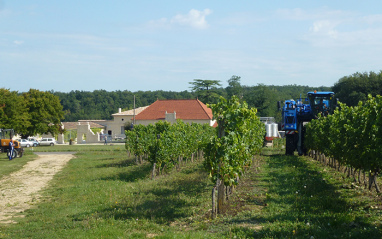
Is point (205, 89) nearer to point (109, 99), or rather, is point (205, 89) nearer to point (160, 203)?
point (109, 99)

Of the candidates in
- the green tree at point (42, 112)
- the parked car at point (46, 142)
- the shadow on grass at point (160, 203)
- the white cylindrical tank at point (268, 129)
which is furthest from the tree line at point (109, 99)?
the shadow on grass at point (160, 203)

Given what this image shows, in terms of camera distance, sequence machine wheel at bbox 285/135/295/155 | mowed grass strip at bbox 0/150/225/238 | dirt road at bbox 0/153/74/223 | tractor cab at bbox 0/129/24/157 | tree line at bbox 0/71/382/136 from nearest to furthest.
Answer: mowed grass strip at bbox 0/150/225/238, dirt road at bbox 0/153/74/223, machine wheel at bbox 285/135/295/155, tractor cab at bbox 0/129/24/157, tree line at bbox 0/71/382/136

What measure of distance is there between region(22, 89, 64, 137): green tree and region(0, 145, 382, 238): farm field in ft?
143

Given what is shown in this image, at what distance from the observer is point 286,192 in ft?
38.5

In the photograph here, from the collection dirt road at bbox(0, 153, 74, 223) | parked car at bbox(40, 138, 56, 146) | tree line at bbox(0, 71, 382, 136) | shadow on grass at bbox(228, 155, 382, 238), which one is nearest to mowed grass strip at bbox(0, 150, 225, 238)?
dirt road at bbox(0, 153, 74, 223)

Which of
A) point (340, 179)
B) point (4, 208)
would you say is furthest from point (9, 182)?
point (340, 179)

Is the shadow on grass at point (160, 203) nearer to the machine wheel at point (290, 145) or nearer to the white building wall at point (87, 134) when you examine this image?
the machine wheel at point (290, 145)

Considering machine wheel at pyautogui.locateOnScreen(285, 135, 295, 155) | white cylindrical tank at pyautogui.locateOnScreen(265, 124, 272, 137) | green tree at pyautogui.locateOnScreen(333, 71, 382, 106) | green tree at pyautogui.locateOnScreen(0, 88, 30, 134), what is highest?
green tree at pyautogui.locateOnScreen(333, 71, 382, 106)

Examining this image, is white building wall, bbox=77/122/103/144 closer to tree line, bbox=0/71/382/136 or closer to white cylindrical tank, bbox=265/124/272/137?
tree line, bbox=0/71/382/136

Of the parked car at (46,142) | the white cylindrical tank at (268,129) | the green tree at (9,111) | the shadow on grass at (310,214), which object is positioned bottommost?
the parked car at (46,142)

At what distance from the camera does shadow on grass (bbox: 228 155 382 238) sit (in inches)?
295

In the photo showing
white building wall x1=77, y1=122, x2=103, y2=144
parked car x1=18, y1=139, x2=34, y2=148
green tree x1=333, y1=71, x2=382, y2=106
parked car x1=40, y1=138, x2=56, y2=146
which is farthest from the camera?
white building wall x1=77, y1=122, x2=103, y2=144

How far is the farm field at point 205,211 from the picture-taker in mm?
7902

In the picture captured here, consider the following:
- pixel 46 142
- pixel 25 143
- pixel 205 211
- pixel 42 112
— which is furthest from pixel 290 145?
pixel 46 142
